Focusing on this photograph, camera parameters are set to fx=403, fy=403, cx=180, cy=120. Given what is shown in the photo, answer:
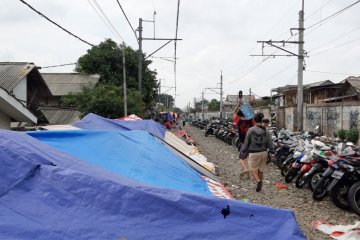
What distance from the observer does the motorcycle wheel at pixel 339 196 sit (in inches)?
279

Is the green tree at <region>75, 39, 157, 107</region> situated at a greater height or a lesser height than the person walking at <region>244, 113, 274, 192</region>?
greater

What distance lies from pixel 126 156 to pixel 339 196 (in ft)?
13.2

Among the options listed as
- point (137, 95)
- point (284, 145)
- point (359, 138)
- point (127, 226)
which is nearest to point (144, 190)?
→ point (127, 226)

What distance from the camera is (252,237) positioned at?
8.85 ft

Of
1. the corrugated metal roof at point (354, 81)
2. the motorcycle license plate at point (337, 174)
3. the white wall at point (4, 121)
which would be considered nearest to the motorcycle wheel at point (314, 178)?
the motorcycle license plate at point (337, 174)

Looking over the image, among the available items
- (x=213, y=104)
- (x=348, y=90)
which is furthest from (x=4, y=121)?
(x=213, y=104)

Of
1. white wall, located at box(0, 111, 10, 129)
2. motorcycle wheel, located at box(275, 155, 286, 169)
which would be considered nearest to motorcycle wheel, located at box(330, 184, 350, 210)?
motorcycle wheel, located at box(275, 155, 286, 169)

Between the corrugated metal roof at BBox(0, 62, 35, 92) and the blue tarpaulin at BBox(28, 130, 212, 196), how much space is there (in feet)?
34.8

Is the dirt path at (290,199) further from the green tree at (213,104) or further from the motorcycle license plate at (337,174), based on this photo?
the green tree at (213,104)

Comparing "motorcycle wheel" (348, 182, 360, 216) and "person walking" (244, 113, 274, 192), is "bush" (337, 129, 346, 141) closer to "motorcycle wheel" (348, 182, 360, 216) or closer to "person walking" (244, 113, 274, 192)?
"person walking" (244, 113, 274, 192)

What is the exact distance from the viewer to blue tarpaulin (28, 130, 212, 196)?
17.4 feet

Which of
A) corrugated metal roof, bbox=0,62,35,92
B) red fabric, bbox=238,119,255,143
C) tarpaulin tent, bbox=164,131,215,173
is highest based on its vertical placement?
corrugated metal roof, bbox=0,62,35,92

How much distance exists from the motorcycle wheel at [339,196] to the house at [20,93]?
7532mm

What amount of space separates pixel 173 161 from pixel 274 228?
375 cm
